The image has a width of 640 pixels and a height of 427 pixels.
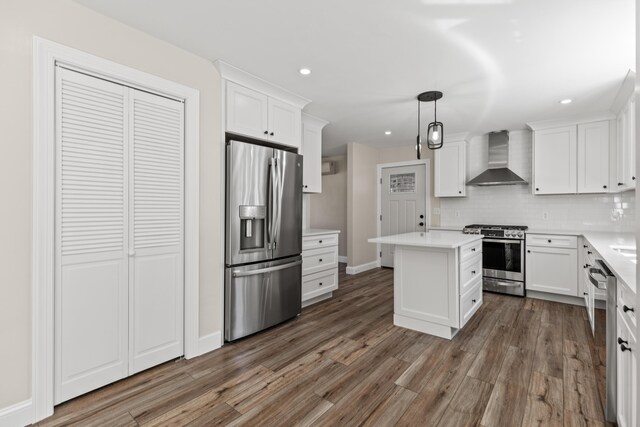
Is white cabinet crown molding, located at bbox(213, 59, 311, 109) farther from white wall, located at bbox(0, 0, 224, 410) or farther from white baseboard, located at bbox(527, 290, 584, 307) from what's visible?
white baseboard, located at bbox(527, 290, 584, 307)

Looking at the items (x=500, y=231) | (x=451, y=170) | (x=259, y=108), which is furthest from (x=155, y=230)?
(x=451, y=170)

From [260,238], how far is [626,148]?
395cm

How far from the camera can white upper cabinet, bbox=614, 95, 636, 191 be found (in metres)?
2.93

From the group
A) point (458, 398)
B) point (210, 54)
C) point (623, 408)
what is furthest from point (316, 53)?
point (623, 408)

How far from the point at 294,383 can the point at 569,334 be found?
2674 millimetres

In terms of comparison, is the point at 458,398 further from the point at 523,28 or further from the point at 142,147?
the point at 142,147

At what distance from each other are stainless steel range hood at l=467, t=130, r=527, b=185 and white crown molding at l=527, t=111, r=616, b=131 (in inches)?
15.3

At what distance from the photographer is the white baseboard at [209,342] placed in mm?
2453

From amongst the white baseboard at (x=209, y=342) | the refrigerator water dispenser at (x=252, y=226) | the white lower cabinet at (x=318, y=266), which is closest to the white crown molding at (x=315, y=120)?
the white lower cabinet at (x=318, y=266)

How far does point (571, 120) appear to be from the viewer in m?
3.91

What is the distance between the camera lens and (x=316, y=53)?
7.88 ft

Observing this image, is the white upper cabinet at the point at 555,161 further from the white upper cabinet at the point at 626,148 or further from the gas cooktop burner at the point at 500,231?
the gas cooktop burner at the point at 500,231

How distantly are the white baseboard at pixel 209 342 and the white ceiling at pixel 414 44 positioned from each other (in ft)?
7.65

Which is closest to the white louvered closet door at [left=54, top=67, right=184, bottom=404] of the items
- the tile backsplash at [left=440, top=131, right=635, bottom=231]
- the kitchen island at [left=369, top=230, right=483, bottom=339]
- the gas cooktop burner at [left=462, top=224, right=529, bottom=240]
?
the kitchen island at [left=369, top=230, right=483, bottom=339]
